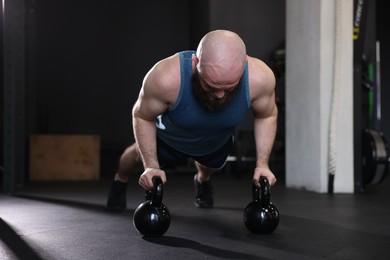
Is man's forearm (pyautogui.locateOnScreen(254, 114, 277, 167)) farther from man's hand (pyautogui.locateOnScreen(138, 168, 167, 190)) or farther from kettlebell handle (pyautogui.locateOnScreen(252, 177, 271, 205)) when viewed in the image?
man's hand (pyautogui.locateOnScreen(138, 168, 167, 190))

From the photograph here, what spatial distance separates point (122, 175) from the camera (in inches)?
83.5

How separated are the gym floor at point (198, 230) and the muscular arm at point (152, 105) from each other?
0.74 ft

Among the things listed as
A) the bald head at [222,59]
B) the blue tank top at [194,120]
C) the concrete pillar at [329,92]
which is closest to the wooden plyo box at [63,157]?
the concrete pillar at [329,92]

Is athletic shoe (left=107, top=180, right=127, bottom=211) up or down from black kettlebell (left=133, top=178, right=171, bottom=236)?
down

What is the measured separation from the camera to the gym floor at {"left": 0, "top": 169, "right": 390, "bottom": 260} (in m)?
1.31

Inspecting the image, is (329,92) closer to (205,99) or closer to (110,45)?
(205,99)

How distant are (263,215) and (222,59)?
22.1 inches

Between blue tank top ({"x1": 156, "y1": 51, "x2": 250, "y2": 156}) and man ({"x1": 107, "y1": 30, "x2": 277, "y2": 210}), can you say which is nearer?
man ({"x1": 107, "y1": 30, "x2": 277, "y2": 210})

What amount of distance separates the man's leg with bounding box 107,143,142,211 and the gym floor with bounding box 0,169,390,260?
0.06 meters

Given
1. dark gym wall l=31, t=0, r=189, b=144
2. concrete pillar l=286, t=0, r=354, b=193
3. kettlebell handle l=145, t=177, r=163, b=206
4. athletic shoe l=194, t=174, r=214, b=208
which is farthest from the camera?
dark gym wall l=31, t=0, r=189, b=144

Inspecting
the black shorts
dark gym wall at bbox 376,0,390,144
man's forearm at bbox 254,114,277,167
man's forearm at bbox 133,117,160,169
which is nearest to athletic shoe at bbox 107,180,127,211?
the black shorts

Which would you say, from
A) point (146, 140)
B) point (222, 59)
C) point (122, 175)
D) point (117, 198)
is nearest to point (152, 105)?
point (146, 140)

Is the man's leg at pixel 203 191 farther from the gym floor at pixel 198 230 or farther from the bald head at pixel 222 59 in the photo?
the bald head at pixel 222 59

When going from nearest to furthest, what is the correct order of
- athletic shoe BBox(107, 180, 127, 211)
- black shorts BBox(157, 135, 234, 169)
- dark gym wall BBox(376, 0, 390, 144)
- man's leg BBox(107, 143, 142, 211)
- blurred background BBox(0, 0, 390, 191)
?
black shorts BBox(157, 135, 234, 169)
man's leg BBox(107, 143, 142, 211)
athletic shoe BBox(107, 180, 127, 211)
blurred background BBox(0, 0, 390, 191)
dark gym wall BBox(376, 0, 390, 144)
